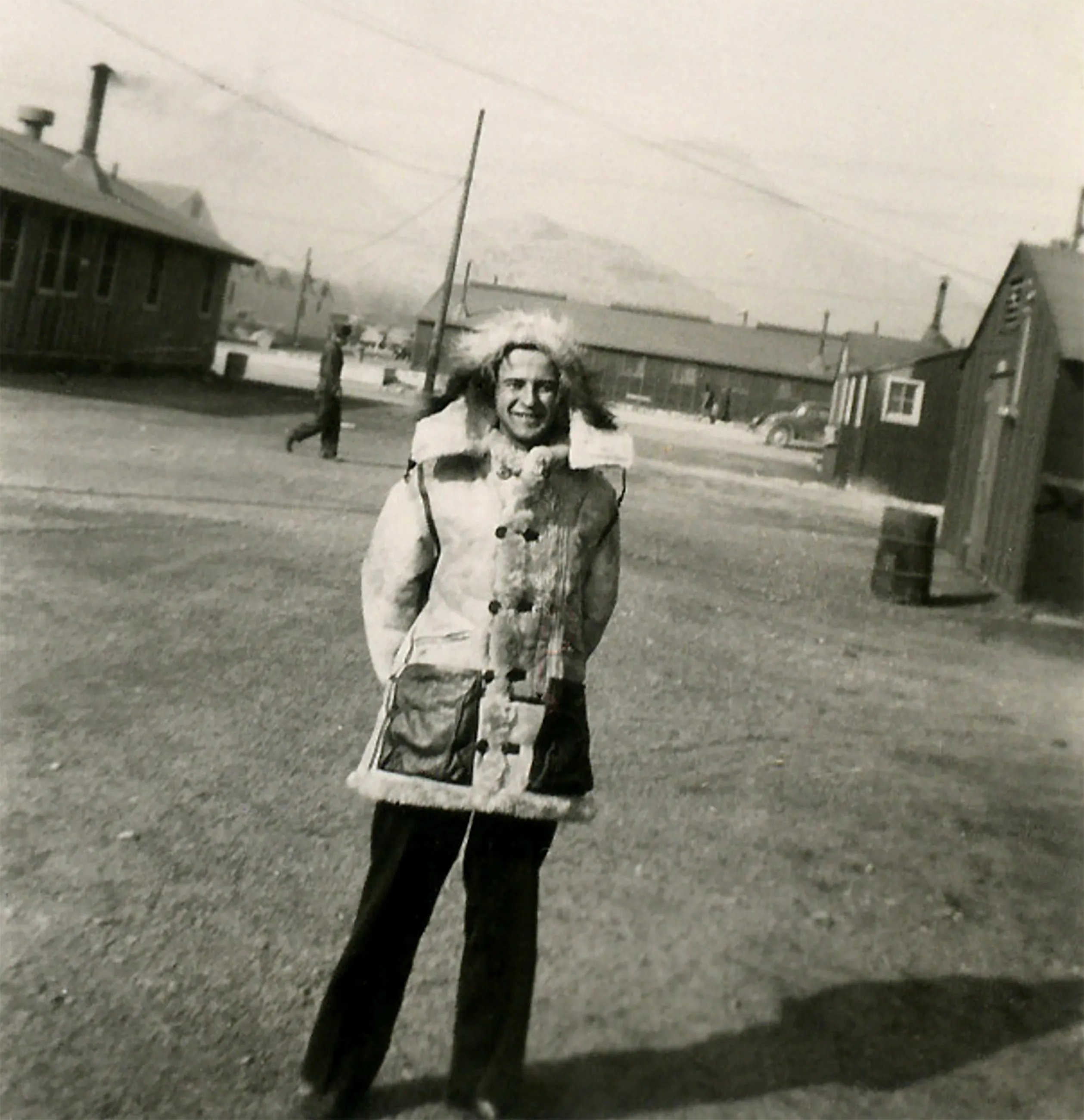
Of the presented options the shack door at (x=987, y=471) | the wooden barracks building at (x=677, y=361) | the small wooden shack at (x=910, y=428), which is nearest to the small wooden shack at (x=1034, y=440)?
the shack door at (x=987, y=471)

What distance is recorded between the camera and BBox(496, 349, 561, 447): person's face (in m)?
2.84

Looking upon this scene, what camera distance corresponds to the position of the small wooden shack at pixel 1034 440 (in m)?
10.9

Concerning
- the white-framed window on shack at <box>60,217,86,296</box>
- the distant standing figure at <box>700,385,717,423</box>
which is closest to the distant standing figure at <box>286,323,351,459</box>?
the white-framed window on shack at <box>60,217,86,296</box>

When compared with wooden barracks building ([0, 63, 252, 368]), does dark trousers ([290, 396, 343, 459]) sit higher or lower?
lower

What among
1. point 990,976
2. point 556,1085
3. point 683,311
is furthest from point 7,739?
point 683,311

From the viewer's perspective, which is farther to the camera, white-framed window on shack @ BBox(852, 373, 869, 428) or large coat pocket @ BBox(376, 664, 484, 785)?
white-framed window on shack @ BBox(852, 373, 869, 428)

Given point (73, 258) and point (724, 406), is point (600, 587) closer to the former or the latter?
point (73, 258)

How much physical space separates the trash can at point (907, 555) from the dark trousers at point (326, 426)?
249 inches

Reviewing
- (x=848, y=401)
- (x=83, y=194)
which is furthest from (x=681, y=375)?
(x=83, y=194)

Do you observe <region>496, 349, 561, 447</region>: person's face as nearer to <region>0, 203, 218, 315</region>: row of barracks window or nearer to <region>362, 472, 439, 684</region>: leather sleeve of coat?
<region>362, 472, 439, 684</region>: leather sleeve of coat

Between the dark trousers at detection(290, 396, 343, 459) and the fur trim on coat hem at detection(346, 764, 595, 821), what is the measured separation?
11.7 meters

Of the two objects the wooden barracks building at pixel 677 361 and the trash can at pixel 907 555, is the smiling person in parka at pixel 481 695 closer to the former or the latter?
the trash can at pixel 907 555

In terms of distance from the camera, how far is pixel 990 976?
3885 millimetres

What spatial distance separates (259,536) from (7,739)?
468cm
